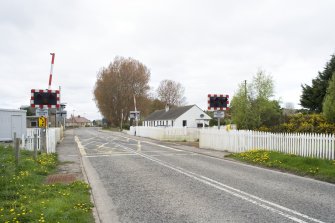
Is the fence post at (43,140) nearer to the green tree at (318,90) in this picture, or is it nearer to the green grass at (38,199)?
the green grass at (38,199)

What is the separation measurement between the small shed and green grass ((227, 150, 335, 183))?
62.7ft

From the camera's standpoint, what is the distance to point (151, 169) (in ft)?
43.5

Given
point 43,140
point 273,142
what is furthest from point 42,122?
point 273,142

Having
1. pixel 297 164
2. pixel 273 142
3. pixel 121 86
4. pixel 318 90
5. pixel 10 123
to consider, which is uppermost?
pixel 121 86

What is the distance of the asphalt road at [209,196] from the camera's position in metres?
6.75

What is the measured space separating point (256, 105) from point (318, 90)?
10454 mm

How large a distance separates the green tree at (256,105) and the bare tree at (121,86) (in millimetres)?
42935

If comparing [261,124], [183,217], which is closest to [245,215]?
[183,217]

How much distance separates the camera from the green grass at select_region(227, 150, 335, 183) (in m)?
11.6

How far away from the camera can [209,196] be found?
8.42m

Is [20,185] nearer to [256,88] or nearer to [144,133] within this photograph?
[256,88]

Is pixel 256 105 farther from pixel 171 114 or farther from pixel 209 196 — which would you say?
pixel 171 114

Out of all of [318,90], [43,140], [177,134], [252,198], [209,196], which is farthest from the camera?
[318,90]

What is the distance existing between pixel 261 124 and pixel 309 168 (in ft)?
54.9
